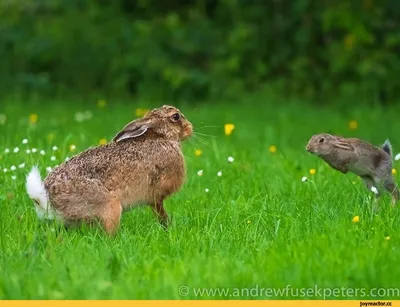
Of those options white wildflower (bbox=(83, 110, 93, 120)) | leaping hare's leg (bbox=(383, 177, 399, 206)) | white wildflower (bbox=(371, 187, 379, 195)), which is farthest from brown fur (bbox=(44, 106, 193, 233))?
white wildflower (bbox=(83, 110, 93, 120))

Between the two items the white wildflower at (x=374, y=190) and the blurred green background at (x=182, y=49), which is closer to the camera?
the white wildflower at (x=374, y=190)

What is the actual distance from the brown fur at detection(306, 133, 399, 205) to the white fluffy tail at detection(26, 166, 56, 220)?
1.85 meters

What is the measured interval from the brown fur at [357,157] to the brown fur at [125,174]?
3.23 feet

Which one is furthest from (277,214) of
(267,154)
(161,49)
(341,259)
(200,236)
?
(161,49)

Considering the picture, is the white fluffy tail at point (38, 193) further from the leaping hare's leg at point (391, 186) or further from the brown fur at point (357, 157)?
the leaping hare's leg at point (391, 186)

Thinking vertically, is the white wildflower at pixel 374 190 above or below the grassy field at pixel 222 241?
above

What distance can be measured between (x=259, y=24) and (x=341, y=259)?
1063 centimetres

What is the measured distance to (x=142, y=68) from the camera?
1584cm

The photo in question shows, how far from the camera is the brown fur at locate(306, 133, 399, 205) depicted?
23.0 ft

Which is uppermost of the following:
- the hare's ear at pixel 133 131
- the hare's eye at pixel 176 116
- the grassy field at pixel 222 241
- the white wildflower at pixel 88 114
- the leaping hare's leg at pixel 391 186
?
the hare's eye at pixel 176 116

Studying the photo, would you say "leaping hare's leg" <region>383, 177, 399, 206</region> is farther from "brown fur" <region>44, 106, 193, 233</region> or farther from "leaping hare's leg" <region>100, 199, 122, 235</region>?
"leaping hare's leg" <region>100, 199, 122, 235</region>

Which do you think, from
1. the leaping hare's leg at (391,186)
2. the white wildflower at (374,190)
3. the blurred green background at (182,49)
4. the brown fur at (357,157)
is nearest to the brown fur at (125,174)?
the brown fur at (357,157)

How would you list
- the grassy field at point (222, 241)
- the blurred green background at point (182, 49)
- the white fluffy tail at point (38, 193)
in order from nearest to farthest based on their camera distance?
the grassy field at point (222, 241) → the white fluffy tail at point (38, 193) → the blurred green background at point (182, 49)

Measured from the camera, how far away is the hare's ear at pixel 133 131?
7047mm
